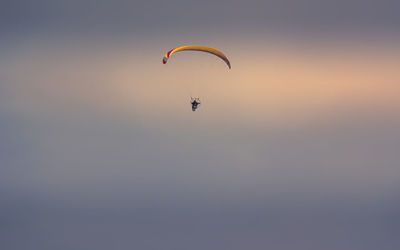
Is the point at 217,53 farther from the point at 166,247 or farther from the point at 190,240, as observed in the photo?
the point at 190,240

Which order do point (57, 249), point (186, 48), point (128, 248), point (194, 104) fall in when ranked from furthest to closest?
point (128, 248) < point (57, 249) < point (194, 104) < point (186, 48)

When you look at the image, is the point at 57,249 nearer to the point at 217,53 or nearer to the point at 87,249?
the point at 87,249

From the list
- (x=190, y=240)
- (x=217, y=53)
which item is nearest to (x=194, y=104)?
(x=217, y=53)

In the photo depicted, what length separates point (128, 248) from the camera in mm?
45469

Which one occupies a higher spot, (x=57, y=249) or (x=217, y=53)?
(x=217, y=53)

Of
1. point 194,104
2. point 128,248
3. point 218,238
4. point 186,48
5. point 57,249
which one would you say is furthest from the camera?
point 218,238

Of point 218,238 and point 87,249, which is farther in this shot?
point 218,238

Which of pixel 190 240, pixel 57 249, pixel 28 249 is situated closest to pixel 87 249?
pixel 57 249

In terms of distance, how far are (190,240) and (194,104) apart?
25.9 m

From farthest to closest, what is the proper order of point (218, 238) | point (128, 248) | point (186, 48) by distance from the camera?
point (218, 238) → point (128, 248) → point (186, 48)

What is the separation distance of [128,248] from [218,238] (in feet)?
34.2

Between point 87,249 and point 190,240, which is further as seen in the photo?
point 190,240

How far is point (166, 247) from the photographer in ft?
153

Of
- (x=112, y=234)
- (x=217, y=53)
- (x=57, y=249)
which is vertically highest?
(x=217, y=53)
